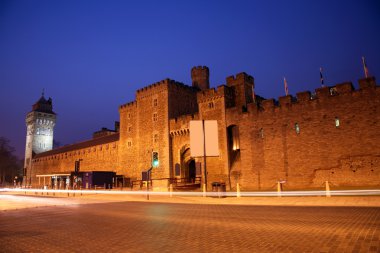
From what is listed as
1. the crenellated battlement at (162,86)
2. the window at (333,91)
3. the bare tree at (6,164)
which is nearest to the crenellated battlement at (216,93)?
the crenellated battlement at (162,86)

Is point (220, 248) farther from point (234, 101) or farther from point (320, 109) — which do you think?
point (234, 101)

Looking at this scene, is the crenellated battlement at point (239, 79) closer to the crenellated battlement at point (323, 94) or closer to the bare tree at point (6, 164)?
the crenellated battlement at point (323, 94)

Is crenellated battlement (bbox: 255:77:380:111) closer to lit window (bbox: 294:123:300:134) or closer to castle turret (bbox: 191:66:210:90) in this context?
lit window (bbox: 294:123:300:134)

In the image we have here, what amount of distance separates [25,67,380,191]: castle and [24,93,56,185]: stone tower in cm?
4323

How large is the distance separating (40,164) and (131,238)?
67651 mm

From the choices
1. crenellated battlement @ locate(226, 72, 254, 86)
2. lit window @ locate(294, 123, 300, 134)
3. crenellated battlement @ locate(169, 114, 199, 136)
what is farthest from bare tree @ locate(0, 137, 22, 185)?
lit window @ locate(294, 123, 300, 134)

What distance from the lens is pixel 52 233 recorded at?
273 inches

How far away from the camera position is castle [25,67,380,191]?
65.4ft

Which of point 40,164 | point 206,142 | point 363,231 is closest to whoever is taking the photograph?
point 363,231

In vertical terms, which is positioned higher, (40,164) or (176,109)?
(176,109)

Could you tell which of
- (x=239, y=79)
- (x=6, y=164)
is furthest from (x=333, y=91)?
(x=6, y=164)

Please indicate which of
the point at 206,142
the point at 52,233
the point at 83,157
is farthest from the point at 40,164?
the point at 52,233

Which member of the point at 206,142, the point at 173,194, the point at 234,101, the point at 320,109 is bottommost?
the point at 173,194

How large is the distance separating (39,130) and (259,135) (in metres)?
68.5
